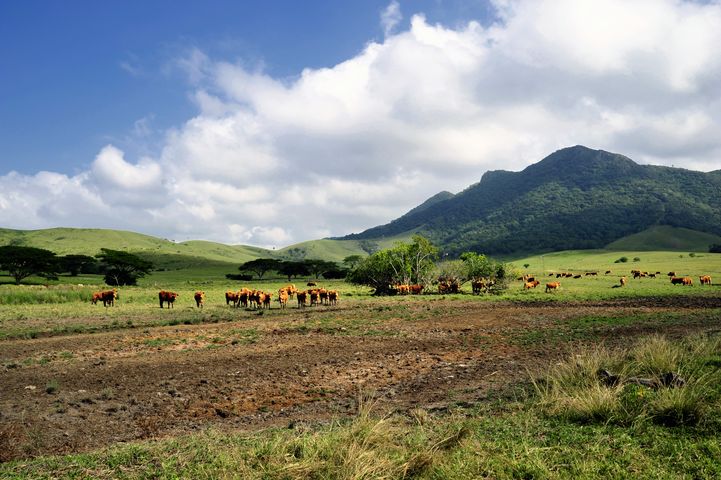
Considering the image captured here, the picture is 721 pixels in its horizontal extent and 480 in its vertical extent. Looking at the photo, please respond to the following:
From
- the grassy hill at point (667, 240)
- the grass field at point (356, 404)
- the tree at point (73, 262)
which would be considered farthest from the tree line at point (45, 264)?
the grassy hill at point (667, 240)

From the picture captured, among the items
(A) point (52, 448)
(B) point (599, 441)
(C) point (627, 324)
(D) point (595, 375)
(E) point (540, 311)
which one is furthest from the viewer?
(E) point (540, 311)

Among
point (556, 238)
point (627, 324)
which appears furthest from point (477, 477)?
point (556, 238)

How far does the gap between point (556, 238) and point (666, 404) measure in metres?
200

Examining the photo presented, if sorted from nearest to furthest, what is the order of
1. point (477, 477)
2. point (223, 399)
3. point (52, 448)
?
point (477, 477)
point (52, 448)
point (223, 399)

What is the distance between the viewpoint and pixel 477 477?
5.84 m

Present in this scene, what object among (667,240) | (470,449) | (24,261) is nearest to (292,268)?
(24,261)

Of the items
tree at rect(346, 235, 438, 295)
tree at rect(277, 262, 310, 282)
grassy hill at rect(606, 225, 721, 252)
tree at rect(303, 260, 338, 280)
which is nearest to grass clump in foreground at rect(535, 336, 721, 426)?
tree at rect(346, 235, 438, 295)

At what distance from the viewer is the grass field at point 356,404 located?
6246 mm

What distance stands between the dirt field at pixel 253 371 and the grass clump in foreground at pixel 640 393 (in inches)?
71.2

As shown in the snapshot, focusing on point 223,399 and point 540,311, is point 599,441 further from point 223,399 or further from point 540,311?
point 540,311

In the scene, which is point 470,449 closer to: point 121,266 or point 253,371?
point 253,371

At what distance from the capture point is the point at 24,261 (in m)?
68.9

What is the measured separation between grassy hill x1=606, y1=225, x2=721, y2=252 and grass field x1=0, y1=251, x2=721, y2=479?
16370 centimetres

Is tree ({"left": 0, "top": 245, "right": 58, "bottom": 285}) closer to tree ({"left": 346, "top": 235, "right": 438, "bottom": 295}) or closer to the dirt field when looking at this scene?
tree ({"left": 346, "top": 235, "right": 438, "bottom": 295})
